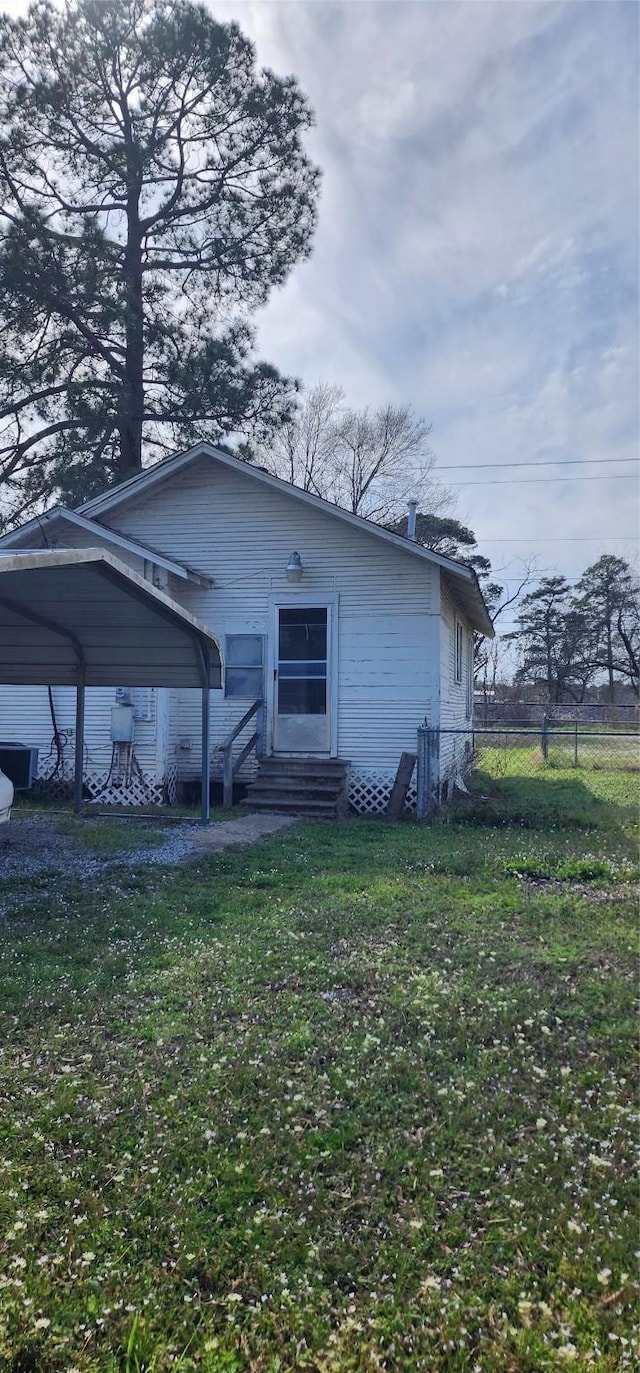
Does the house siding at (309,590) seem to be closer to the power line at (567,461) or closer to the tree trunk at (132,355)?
the tree trunk at (132,355)

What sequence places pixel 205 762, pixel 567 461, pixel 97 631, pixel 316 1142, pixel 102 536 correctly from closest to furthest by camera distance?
1. pixel 316 1142
2. pixel 97 631
3. pixel 205 762
4. pixel 102 536
5. pixel 567 461

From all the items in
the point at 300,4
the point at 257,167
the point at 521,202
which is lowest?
the point at 521,202

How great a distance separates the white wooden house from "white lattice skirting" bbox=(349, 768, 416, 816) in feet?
0.07

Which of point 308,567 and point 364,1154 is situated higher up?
point 308,567

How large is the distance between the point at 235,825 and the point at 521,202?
718cm

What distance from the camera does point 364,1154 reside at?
2.56m

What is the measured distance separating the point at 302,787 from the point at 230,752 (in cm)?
122

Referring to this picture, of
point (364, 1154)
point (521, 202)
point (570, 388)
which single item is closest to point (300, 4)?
point (521, 202)

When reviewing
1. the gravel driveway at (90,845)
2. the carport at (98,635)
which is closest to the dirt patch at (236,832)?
the gravel driveway at (90,845)

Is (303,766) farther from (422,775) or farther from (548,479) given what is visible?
(548,479)

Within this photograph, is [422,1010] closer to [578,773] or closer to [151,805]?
[151,805]

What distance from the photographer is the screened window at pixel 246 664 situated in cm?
1124

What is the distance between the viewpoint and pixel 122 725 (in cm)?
1113

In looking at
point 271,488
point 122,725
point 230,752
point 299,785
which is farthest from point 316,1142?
point 271,488
